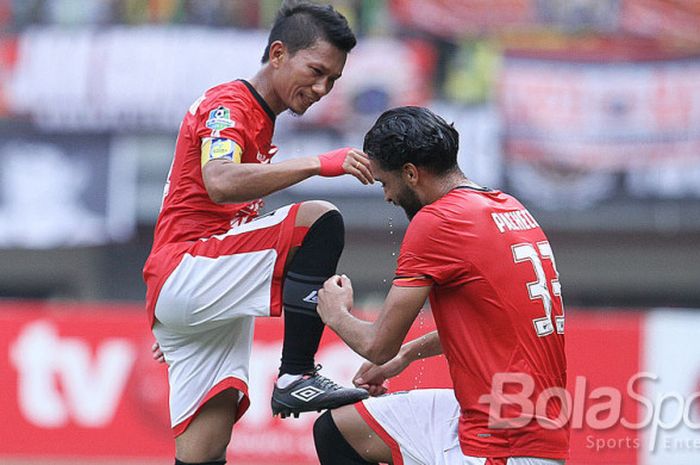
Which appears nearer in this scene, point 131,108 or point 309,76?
point 309,76

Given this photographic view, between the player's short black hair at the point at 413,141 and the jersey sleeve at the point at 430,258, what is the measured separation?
0.25 m

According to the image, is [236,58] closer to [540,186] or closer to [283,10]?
[540,186]

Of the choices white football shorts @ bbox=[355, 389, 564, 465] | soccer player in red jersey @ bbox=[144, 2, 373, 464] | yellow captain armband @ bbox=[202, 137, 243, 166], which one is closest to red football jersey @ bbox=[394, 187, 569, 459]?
white football shorts @ bbox=[355, 389, 564, 465]

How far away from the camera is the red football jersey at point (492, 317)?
4949 millimetres

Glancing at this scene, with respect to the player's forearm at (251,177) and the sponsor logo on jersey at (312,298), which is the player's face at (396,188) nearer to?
A: the player's forearm at (251,177)

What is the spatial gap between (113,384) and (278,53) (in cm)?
606

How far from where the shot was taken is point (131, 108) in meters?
17.2

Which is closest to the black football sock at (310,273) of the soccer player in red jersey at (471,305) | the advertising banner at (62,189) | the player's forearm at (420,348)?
the soccer player in red jersey at (471,305)

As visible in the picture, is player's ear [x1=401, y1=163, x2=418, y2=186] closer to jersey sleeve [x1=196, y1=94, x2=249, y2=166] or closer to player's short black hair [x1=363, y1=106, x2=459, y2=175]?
player's short black hair [x1=363, y1=106, x2=459, y2=175]

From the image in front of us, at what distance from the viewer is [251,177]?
16.9 feet

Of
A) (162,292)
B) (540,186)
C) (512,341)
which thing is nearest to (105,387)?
(162,292)

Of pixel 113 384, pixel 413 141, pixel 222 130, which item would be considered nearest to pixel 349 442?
pixel 413 141

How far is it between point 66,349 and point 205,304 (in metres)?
5.84

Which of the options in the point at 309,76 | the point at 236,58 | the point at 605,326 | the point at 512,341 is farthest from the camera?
the point at 236,58
